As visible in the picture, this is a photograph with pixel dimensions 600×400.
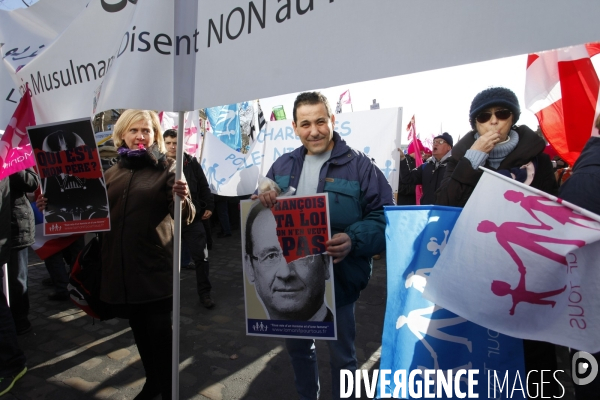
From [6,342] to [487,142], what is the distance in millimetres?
3520

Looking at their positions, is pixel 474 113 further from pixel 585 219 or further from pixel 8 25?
pixel 8 25

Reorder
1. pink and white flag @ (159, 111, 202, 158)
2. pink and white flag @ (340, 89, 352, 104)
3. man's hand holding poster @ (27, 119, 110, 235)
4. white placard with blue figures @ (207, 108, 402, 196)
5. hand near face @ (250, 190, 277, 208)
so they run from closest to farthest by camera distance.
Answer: hand near face @ (250, 190, 277, 208)
man's hand holding poster @ (27, 119, 110, 235)
white placard with blue figures @ (207, 108, 402, 196)
pink and white flag @ (159, 111, 202, 158)
pink and white flag @ (340, 89, 352, 104)

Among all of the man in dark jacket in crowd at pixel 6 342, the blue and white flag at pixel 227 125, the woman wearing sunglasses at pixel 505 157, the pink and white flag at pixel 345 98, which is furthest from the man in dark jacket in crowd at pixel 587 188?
the pink and white flag at pixel 345 98

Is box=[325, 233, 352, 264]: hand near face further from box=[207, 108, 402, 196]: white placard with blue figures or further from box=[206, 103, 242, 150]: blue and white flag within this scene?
box=[206, 103, 242, 150]: blue and white flag

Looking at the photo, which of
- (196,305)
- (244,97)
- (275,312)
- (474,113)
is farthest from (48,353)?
(474,113)

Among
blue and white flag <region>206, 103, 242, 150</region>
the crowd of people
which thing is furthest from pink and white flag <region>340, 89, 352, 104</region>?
the crowd of people

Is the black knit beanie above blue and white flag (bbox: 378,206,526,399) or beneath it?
above

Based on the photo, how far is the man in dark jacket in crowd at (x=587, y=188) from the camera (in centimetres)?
161

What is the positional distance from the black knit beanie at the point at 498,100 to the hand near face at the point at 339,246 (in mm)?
965

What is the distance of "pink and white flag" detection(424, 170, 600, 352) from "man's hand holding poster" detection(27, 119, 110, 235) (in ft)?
6.34

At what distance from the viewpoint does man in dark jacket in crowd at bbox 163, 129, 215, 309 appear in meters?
4.34

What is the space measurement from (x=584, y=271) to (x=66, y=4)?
11.1 ft

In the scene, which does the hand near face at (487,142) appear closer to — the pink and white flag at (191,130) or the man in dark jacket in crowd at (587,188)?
the man in dark jacket in crowd at (587,188)

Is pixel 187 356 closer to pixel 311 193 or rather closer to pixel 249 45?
pixel 311 193
